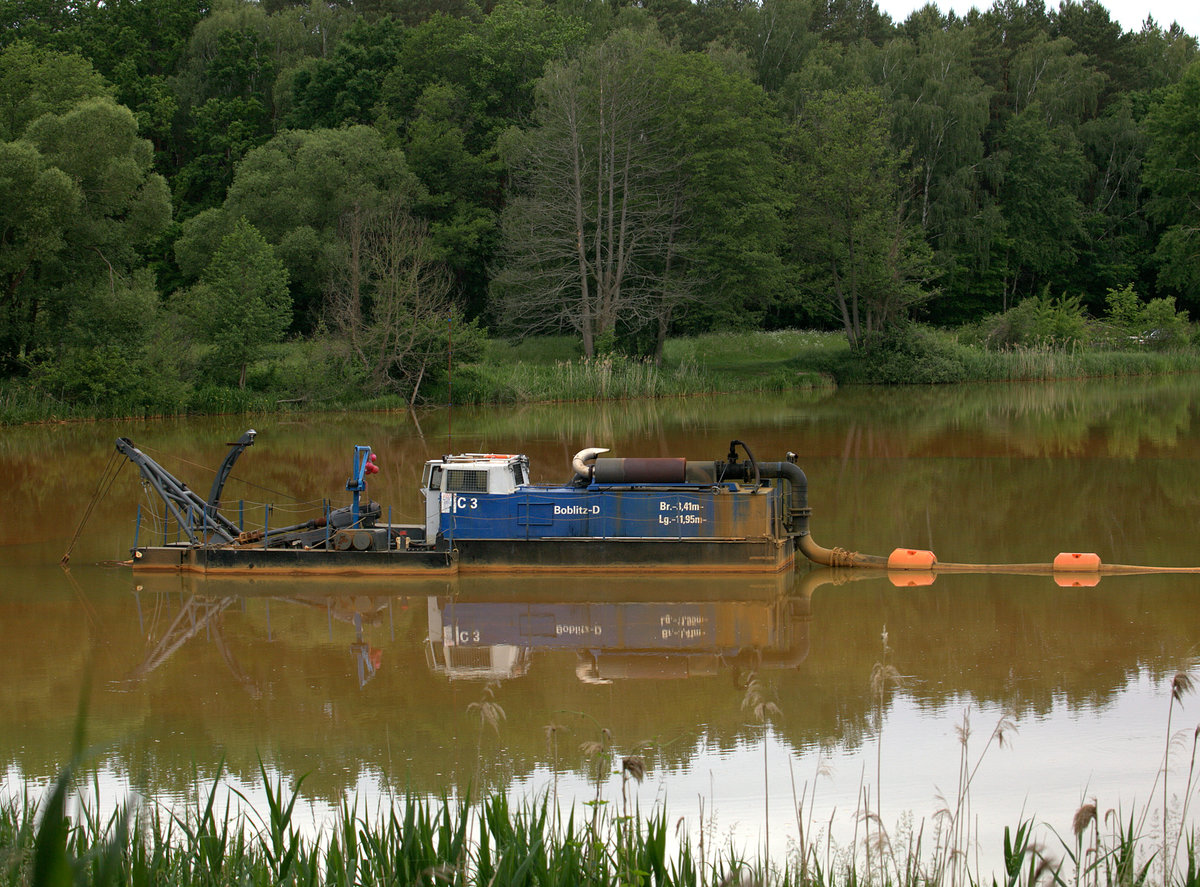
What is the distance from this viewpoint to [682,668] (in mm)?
14977

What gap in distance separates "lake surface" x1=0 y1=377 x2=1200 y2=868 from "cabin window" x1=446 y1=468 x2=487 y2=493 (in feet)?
5.72

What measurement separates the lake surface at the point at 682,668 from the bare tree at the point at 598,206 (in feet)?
101

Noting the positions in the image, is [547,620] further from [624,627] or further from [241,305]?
[241,305]

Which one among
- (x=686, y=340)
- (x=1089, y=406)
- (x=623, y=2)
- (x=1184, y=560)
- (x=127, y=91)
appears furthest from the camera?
(x=623, y=2)

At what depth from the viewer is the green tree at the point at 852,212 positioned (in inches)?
2429

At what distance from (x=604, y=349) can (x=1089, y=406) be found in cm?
2277

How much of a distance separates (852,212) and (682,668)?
51.9m

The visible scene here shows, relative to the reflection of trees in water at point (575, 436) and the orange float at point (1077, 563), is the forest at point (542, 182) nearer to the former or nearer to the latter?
the reflection of trees in water at point (575, 436)

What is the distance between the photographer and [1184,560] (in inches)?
778

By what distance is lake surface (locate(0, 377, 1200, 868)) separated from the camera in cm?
1088

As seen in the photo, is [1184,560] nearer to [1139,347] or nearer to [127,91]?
[1139,347]

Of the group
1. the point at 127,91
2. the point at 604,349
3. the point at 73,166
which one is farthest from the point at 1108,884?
the point at 127,91

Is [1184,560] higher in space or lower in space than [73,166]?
lower

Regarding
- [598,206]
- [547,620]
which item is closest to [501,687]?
[547,620]
